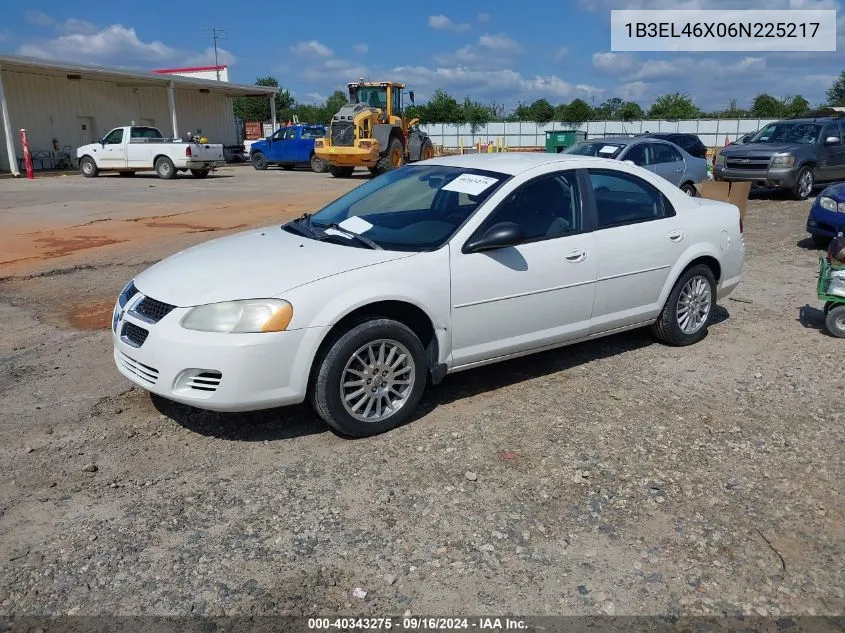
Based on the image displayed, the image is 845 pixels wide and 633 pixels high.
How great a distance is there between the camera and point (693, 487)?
3.52m

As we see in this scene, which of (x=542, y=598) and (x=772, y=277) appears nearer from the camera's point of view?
(x=542, y=598)

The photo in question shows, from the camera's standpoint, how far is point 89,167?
2580 cm

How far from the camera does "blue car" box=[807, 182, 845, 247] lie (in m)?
9.16

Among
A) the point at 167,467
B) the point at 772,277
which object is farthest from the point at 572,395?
the point at 772,277

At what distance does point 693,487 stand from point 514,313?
5.04ft

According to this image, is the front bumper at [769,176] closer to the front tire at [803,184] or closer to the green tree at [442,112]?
the front tire at [803,184]

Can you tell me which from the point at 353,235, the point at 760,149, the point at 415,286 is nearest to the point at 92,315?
the point at 353,235

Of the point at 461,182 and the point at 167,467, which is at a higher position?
the point at 461,182

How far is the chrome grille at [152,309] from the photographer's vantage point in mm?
3824

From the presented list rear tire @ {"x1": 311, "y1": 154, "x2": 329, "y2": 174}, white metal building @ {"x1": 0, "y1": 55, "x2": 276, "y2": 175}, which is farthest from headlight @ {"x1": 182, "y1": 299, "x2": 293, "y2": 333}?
white metal building @ {"x1": 0, "y1": 55, "x2": 276, "y2": 175}

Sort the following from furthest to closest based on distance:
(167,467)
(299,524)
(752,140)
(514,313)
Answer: (752,140), (514,313), (167,467), (299,524)

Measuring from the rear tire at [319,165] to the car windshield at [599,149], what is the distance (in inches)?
673

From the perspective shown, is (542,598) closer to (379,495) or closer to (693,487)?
(379,495)

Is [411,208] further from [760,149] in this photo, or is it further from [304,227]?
[760,149]
